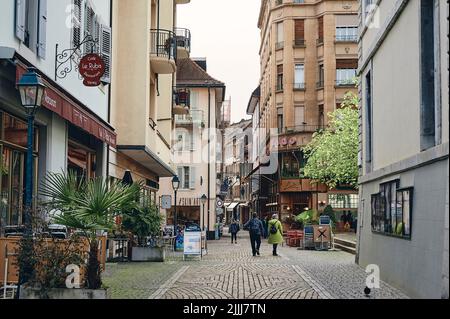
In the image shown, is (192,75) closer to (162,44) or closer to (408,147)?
(162,44)

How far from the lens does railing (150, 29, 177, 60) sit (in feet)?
89.2

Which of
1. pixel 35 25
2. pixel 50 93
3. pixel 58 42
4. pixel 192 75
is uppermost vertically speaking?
pixel 192 75

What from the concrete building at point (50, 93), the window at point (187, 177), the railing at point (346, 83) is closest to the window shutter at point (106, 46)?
the concrete building at point (50, 93)

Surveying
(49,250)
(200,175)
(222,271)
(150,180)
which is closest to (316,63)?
(200,175)

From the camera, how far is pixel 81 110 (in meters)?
16.8

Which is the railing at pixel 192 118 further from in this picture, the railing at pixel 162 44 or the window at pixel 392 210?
the window at pixel 392 210

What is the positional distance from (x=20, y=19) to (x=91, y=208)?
3981mm

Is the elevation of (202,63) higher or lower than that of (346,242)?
higher

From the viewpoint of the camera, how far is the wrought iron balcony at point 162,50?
2700 centimetres

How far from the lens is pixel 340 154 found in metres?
40.8

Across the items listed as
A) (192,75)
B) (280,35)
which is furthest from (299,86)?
(192,75)

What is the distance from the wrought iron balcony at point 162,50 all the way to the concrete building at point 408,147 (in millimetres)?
10003

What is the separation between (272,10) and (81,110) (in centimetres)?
4203

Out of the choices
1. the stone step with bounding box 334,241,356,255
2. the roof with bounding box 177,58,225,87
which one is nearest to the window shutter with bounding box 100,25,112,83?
the stone step with bounding box 334,241,356,255
